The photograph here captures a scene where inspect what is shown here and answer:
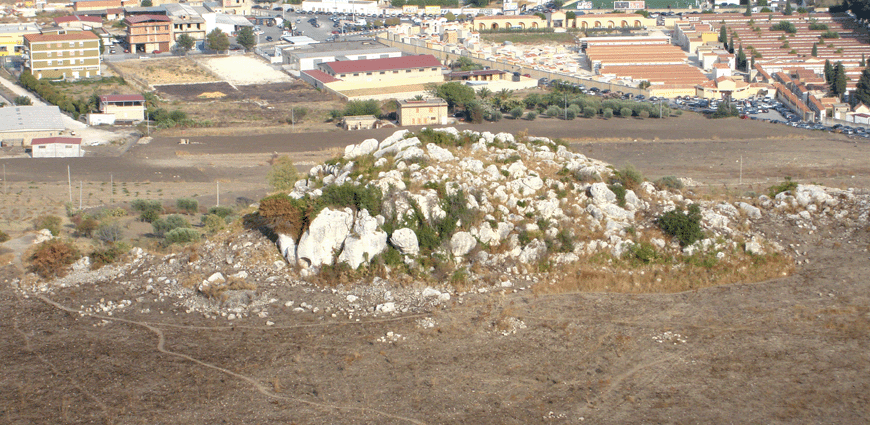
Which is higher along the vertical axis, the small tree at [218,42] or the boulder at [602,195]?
the small tree at [218,42]

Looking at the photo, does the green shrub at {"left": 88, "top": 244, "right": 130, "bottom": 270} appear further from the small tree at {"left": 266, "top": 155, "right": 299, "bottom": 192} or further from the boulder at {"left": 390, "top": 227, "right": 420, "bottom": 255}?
the small tree at {"left": 266, "top": 155, "right": 299, "bottom": 192}

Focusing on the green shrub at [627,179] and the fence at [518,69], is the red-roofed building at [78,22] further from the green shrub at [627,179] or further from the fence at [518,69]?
the green shrub at [627,179]

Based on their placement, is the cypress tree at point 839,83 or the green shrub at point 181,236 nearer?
the green shrub at point 181,236

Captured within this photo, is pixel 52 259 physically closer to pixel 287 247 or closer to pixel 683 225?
pixel 287 247

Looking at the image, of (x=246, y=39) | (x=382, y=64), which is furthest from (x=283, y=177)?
(x=246, y=39)

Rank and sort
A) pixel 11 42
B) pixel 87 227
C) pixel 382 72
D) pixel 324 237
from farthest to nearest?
pixel 11 42
pixel 382 72
pixel 87 227
pixel 324 237

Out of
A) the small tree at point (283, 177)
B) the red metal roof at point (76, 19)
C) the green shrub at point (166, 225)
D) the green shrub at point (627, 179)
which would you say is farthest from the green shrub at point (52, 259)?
the red metal roof at point (76, 19)
